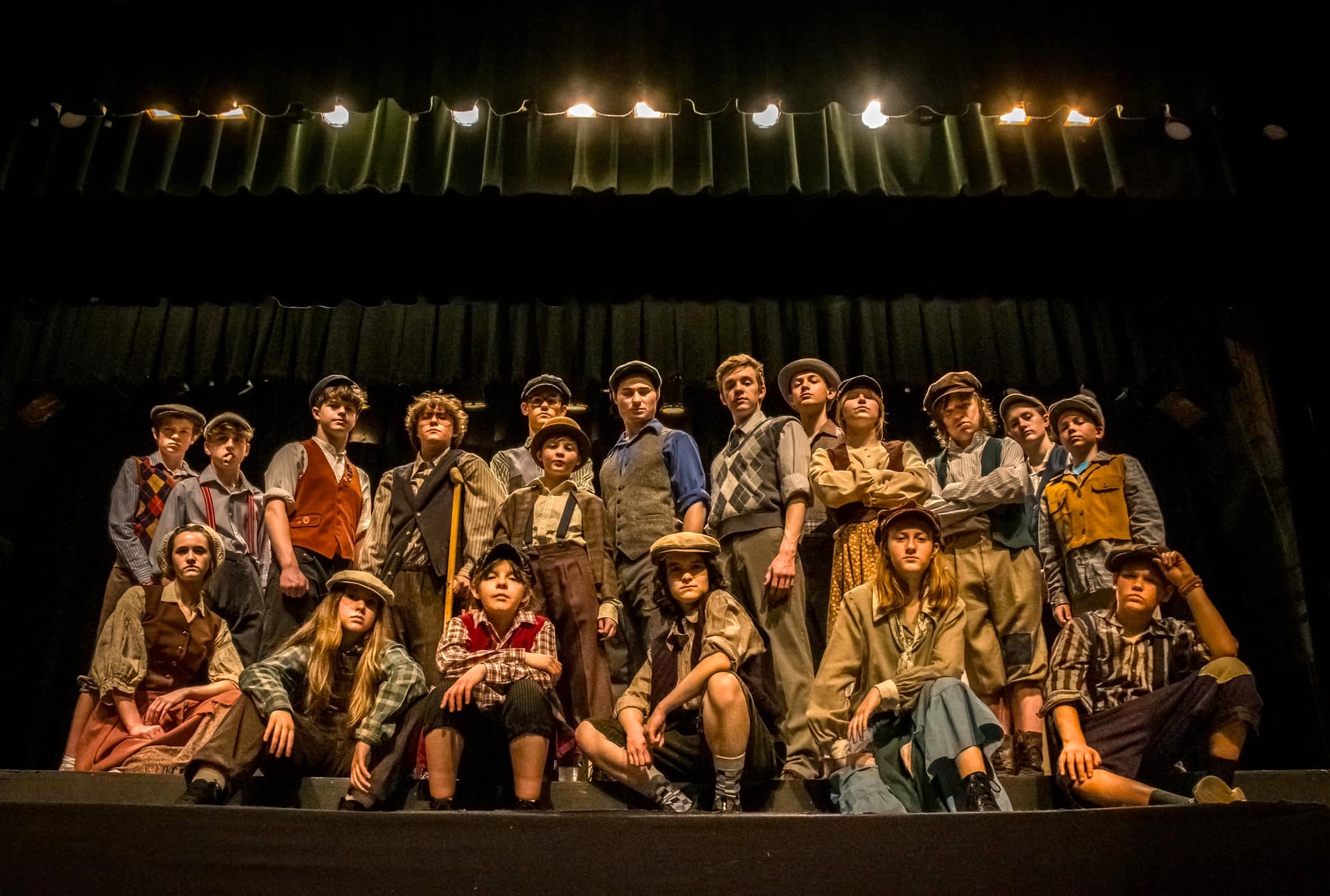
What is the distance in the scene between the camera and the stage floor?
7.18 feet

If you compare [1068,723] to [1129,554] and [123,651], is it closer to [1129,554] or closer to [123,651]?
[1129,554]

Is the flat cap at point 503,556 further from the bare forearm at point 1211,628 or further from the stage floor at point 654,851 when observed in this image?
the bare forearm at point 1211,628

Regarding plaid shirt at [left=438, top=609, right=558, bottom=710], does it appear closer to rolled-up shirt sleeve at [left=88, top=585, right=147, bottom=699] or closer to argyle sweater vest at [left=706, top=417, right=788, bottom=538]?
argyle sweater vest at [left=706, top=417, right=788, bottom=538]

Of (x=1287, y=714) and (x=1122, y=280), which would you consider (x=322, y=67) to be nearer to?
(x=1122, y=280)

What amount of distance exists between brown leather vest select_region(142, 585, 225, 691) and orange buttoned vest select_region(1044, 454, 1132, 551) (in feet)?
10.6

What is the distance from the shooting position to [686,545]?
3518 millimetres

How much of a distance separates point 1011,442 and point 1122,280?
2.25 metres

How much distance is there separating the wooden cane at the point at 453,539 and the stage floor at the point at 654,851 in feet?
5.27

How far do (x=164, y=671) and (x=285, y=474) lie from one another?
0.95 meters

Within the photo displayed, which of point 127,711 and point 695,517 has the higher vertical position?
point 695,517

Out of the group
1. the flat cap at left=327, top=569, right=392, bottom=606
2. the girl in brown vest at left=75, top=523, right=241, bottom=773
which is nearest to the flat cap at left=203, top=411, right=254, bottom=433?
the girl in brown vest at left=75, top=523, right=241, bottom=773

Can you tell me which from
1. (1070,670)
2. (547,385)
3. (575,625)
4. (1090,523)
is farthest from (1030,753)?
(547,385)


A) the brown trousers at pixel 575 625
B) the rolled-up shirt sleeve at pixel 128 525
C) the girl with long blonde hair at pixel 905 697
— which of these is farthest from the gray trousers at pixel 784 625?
the rolled-up shirt sleeve at pixel 128 525

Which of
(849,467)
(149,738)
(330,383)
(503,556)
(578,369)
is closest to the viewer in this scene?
(503,556)
